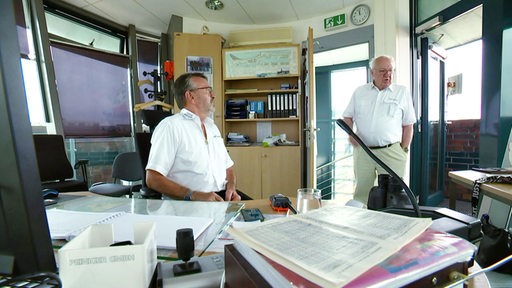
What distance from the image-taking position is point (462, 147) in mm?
3848

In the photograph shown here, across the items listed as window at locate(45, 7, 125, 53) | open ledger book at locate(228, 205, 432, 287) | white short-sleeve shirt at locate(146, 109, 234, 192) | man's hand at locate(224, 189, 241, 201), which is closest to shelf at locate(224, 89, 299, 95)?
window at locate(45, 7, 125, 53)

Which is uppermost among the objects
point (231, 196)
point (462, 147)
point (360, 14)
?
point (360, 14)

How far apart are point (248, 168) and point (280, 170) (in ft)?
1.36

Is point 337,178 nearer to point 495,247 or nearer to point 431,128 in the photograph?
point 431,128

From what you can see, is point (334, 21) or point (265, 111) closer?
point (334, 21)

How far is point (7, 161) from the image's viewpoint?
37cm

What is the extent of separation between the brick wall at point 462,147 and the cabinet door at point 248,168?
8.41 ft

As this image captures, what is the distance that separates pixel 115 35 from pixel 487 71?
4.24 meters

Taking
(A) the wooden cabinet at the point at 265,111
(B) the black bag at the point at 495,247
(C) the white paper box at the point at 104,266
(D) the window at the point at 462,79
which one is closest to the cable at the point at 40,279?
(C) the white paper box at the point at 104,266

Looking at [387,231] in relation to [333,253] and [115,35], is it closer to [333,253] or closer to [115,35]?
[333,253]

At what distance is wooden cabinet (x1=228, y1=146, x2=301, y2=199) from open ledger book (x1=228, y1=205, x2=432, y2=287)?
2.97 metres

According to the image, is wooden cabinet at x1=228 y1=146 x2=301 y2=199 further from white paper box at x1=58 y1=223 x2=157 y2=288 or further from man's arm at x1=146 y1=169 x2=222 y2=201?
white paper box at x1=58 y1=223 x2=157 y2=288

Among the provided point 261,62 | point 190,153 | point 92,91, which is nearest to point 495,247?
point 190,153

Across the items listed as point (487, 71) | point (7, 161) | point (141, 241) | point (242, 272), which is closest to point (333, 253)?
point (242, 272)
